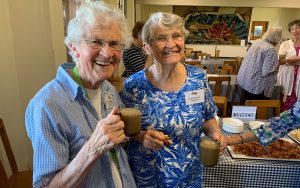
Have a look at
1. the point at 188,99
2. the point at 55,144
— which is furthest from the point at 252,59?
the point at 55,144

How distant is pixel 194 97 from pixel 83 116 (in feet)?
1.97

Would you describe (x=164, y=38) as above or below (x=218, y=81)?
above

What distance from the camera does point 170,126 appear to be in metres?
1.28

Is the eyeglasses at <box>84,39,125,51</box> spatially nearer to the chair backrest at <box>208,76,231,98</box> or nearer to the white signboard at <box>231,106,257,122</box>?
the white signboard at <box>231,106,257,122</box>

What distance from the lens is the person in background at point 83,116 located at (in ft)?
2.75

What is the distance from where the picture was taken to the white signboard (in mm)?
2334

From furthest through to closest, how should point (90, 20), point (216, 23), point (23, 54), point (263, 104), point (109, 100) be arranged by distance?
1. point (216, 23)
2. point (263, 104)
3. point (23, 54)
4. point (109, 100)
5. point (90, 20)

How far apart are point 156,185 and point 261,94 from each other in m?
2.86

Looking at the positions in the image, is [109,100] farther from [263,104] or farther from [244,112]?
[263,104]

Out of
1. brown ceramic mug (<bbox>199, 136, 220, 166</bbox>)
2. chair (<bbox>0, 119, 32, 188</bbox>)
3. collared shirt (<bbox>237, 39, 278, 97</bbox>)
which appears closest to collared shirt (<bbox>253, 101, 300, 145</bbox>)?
brown ceramic mug (<bbox>199, 136, 220, 166</bbox>)

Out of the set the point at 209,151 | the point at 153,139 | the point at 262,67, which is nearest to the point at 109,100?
the point at 153,139

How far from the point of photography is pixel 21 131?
2.22m

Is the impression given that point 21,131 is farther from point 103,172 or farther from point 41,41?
point 103,172

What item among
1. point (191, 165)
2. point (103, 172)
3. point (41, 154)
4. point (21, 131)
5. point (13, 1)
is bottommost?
point (21, 131)
